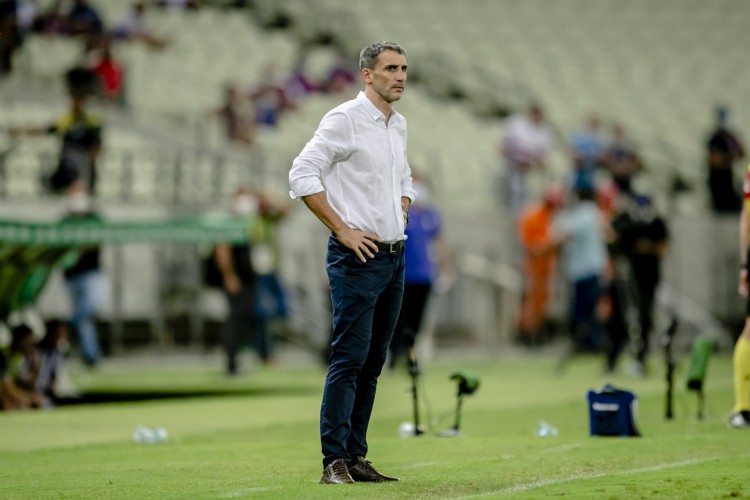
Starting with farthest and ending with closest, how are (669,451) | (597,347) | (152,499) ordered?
(597,347) → (669,451) → (152,499)

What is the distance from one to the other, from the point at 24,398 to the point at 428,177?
33.9ft

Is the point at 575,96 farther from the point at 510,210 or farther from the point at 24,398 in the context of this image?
the point at 24,398

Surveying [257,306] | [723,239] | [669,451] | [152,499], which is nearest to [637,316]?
[257,306]

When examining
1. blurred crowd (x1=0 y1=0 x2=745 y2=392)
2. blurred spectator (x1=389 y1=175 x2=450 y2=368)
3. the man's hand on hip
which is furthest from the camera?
blurred crowd (x1=0 y1=0 x2=745 y2=392)

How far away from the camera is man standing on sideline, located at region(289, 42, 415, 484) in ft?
26.4

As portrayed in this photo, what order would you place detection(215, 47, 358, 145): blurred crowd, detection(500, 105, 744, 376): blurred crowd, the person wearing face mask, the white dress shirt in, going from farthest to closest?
detection(215, 47, 358, 145): blurred crowd < the person wearing face mask < detection(500, 105, 744, 376): blurred crowd < the white dress shirt

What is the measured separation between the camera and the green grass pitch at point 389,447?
807 centimetres

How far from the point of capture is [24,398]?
49.5ft

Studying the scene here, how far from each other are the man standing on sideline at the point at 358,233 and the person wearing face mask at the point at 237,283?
10576 millimetres

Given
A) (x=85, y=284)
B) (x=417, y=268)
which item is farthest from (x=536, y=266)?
(x=85, y=284)

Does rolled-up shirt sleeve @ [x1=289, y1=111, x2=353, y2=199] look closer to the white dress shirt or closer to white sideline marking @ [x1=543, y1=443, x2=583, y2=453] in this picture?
the white dress shirt

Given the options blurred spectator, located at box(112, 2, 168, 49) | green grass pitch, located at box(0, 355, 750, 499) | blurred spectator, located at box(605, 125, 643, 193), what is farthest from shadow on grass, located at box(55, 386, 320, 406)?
blurred spectator, located at box(112, 2, 168, 49)

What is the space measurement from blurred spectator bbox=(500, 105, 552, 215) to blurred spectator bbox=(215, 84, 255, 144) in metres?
3.94

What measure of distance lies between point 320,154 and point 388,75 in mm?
526
